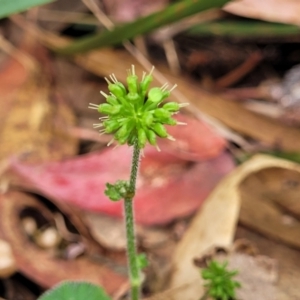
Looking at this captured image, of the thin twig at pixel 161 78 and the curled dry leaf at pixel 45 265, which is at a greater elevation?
the thin twig at pixel 161 78

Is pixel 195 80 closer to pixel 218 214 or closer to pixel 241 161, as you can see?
pixel 241 161

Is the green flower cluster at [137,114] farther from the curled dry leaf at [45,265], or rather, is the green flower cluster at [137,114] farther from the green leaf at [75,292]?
the curled dry leaf at [45,265]

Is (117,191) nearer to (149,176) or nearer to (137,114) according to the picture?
(137,114)

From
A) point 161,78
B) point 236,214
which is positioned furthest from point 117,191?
point 161,78

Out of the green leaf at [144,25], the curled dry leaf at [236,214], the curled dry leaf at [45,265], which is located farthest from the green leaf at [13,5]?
the curled dry leaf at [236,214]

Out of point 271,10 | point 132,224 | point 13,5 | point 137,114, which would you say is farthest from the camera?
point 271,10
